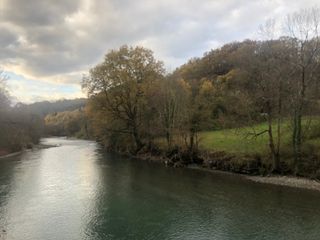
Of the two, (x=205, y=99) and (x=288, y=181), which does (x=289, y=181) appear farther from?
(x=205, y=99)

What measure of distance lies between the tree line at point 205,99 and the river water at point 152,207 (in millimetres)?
7446

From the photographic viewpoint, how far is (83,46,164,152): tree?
54.7 m

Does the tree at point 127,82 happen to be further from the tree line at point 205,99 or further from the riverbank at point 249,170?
the riverbank at point 249,170

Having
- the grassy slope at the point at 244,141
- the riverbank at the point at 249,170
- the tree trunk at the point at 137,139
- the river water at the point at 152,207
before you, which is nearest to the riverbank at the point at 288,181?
the riverbank at the point at 249,170

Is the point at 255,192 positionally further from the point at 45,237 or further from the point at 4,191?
the point at 4,191

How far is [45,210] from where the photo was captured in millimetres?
23859

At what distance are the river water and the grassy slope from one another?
4244 mm

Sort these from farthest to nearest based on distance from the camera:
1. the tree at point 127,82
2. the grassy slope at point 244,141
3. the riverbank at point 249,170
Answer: the tree at point 127,82 < the grassy slope at point 244,141 < the riverbank at point 249,170

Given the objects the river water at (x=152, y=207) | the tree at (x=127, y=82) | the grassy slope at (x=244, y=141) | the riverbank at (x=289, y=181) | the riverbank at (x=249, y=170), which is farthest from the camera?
the tree at (x=127, y=82)

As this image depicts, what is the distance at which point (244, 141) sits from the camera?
38.3m

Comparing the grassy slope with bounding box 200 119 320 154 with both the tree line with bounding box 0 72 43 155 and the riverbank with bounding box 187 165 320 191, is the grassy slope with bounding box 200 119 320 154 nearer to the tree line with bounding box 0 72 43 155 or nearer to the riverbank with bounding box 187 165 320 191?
the riverbank with bounding box 187 165 320 191

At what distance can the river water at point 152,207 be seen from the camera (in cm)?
1945

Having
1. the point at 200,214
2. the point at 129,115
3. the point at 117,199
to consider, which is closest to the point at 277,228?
the point at 200,214

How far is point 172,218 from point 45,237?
736cm
